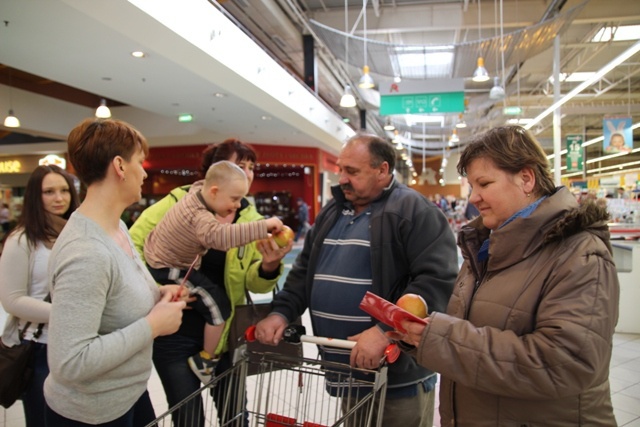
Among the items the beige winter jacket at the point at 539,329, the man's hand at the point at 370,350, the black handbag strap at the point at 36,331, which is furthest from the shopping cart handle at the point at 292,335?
the black handbag strap at the point at 36,331

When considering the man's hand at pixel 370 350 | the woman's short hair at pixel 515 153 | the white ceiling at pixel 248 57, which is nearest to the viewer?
the woman's short hair at pixel 515 153

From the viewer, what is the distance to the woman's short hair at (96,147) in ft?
4.48

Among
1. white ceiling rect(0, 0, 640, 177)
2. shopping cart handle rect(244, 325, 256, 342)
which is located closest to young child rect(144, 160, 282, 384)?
shopping cart handle rect(244, 325, 256, 342)

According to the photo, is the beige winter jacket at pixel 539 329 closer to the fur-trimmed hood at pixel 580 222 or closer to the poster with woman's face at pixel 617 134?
the fur-trimmed hood at pixel 580 222

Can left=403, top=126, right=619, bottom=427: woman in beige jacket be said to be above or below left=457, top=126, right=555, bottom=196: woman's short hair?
below

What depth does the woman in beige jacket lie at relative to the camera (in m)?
1.12

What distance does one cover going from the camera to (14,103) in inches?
442

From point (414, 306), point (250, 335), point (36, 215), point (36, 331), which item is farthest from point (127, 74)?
point (414, 306)

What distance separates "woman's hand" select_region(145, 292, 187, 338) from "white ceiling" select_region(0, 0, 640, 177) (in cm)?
474

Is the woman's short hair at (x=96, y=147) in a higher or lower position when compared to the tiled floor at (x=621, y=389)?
higher

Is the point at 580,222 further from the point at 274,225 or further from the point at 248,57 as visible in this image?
the point at 248,57

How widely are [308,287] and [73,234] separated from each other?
42.9 inches

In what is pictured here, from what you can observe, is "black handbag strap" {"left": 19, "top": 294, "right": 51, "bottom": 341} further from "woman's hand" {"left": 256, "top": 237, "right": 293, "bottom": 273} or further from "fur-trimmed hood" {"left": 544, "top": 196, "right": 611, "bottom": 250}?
"fur-trimmed hood" {"left": 544, "top": 196, "right": 611, "bottom": 250}

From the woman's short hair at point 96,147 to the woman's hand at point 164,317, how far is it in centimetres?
45
